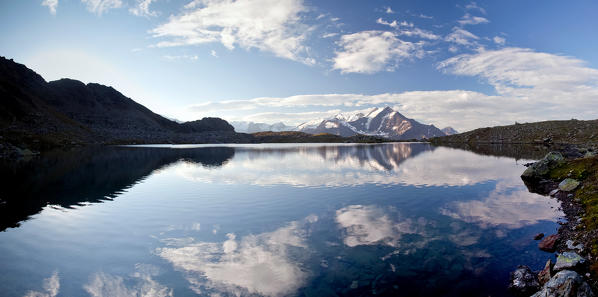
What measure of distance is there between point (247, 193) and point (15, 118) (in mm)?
210652

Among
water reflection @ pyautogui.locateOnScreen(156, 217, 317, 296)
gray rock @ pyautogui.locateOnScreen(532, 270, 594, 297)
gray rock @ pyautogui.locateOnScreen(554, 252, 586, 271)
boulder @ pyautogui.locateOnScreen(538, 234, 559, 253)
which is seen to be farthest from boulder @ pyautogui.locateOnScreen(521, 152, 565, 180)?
water reflection @ pyautogui.locateOnScreen(156, 217, 317, 296)

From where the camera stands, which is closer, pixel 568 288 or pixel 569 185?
pixel 568 288

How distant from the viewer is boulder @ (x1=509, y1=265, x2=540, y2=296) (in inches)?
535

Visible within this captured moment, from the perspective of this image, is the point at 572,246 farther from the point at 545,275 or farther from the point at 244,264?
the point at 244,264

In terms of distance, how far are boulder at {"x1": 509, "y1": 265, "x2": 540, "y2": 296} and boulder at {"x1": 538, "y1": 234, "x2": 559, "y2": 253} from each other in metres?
4.91

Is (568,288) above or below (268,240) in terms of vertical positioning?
above

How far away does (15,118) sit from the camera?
16625 cm

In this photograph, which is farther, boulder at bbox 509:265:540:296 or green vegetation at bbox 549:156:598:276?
green vegetation at bbox 549:156:598:276

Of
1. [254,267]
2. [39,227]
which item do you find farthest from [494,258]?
[39,227]

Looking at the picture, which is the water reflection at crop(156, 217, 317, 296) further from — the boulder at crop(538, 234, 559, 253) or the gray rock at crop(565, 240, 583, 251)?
the gray rock at crop(565, 240, 583, 251)

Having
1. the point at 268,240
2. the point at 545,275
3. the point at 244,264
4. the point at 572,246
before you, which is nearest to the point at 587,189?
the point at 572,246

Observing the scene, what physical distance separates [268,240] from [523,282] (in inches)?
586

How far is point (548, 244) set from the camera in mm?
18578

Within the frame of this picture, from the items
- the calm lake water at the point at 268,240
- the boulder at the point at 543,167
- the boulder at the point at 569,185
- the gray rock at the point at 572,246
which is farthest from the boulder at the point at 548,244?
the boulder at the point at 543,167
